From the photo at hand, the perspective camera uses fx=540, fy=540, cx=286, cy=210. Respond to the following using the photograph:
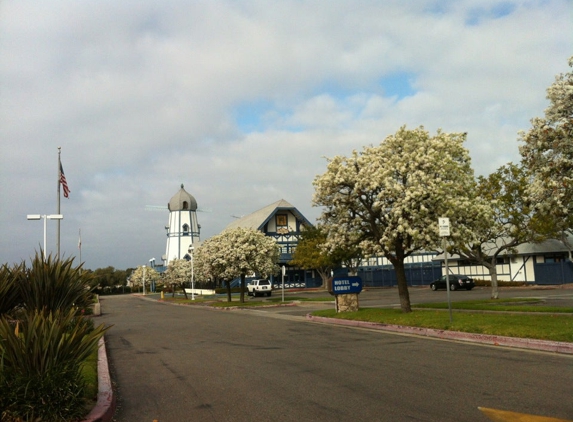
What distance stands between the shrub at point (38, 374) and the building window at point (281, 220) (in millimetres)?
63921

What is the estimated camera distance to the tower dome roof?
95188 mm

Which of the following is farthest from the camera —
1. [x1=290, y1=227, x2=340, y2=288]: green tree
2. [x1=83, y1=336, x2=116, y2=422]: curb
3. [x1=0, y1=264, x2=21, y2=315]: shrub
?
[x1=290, y1=227, x2=340, y2=288]: green tree

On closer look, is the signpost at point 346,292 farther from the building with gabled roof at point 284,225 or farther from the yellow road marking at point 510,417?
the building with gabled roof at point 284,225

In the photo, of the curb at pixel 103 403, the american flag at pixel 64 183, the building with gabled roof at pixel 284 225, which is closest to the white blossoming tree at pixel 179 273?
the building with gabled roof at pixel 284 225

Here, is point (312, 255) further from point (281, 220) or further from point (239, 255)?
point (239, 255)

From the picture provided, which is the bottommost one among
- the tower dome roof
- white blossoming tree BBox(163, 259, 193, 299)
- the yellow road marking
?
the yellow road marking

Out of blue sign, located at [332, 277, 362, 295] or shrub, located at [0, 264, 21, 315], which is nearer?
shrub, located at [0, 264, 21, 315]

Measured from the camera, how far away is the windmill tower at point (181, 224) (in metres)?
94.1

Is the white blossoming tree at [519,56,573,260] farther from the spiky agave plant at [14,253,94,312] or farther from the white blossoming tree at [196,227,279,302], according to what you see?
the white blossoming tree at [196,227,279,302]

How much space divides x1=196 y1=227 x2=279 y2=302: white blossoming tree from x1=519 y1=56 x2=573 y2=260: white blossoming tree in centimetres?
2478

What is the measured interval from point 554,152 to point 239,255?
25792mm

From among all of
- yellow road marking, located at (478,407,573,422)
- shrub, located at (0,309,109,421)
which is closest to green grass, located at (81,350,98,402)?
shrub, located at (0,309,109,421)

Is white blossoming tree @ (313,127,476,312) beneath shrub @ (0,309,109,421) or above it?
above

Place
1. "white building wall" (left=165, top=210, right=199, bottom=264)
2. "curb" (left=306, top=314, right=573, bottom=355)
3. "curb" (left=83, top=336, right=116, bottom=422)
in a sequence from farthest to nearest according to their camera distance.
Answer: "white building wall" (left=165, top=210, right=199, bottom=264) → "curb" (left=306, top=314, right=573, bottom=355) → "curb" (left=83, top=336, right=116, bottom=422)
